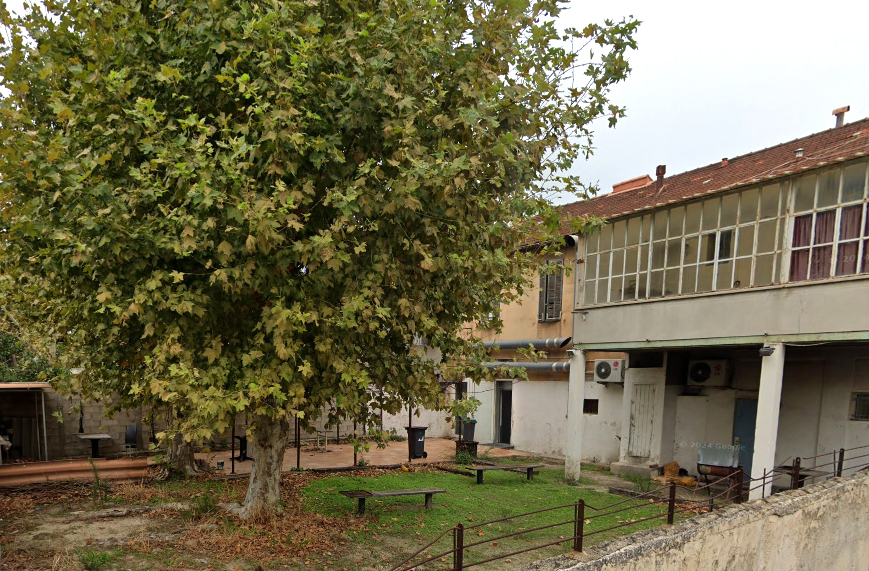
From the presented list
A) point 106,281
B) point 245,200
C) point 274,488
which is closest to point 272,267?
point 245,200

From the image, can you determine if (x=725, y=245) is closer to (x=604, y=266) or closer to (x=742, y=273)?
(x=742, y=273)

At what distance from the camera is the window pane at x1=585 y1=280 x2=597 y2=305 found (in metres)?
14.7

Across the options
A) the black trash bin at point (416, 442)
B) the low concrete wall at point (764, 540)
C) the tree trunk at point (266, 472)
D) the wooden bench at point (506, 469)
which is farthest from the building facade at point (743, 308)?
the tree trunk at point (266, 472)

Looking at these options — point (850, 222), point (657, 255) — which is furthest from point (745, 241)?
point (657, 255)

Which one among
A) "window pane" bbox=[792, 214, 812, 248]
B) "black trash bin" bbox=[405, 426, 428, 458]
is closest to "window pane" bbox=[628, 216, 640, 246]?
"window pane" bbox=[792, 214, 812, 248]

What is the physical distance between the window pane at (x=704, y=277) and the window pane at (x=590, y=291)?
2.73 m

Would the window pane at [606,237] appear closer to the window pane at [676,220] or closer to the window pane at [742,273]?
the window pane at [676,220]

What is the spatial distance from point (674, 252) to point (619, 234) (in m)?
1.55

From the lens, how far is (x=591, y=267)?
1479 cm

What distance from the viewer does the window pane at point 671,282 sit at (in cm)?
1283

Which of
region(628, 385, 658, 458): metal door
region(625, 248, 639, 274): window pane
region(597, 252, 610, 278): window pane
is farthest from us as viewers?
region(628, 385, 658, 458): metal door

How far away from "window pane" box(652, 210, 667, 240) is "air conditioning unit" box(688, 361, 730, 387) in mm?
3988

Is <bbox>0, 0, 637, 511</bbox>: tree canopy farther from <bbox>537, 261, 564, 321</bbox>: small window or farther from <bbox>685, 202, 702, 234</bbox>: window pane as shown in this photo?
<bbox>537, 261, 564, 321</bbox>: small window

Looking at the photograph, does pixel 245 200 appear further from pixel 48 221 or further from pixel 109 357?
pixel 109 357
